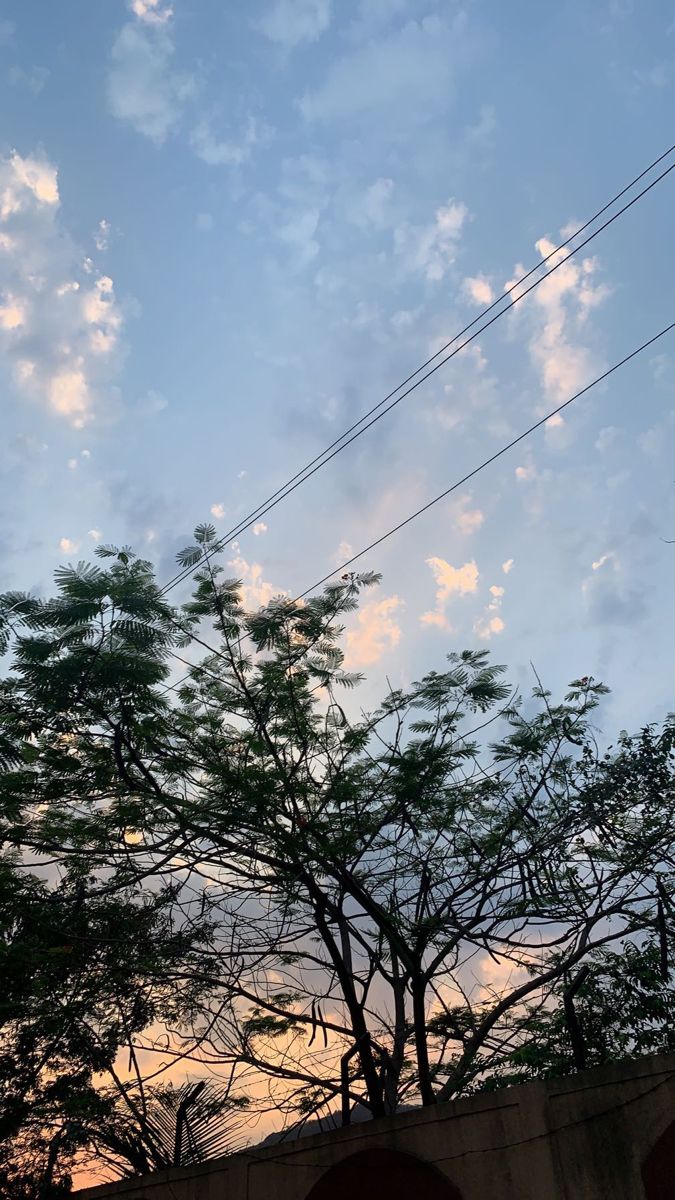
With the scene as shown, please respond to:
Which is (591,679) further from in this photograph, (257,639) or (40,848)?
(40,848)

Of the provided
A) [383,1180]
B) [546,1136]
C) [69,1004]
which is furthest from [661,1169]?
[69,1004]

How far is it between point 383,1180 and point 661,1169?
141 centimetres

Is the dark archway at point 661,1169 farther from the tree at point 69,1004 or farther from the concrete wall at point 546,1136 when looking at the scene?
the tree at point 69,1004

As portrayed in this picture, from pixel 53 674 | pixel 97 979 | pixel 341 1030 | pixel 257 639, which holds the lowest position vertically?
pixel 341 1030

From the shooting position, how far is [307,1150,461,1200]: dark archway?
4.25m

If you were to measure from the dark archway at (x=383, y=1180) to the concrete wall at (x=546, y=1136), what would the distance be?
0.03 m

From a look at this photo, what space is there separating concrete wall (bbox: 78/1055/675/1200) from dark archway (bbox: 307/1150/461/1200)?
3 cm

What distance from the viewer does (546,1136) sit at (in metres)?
3.95

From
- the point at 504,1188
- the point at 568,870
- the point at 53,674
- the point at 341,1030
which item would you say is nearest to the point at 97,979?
the point at 341,1030

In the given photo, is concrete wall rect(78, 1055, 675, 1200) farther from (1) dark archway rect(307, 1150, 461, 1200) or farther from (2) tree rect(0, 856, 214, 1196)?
(2) tree rect(0, 856, 214, 1196)

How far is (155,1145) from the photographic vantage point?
6762 mm

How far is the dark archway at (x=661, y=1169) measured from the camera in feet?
12.1

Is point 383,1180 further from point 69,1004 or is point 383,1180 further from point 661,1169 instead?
point 69,1004

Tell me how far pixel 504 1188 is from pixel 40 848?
13.8ft
